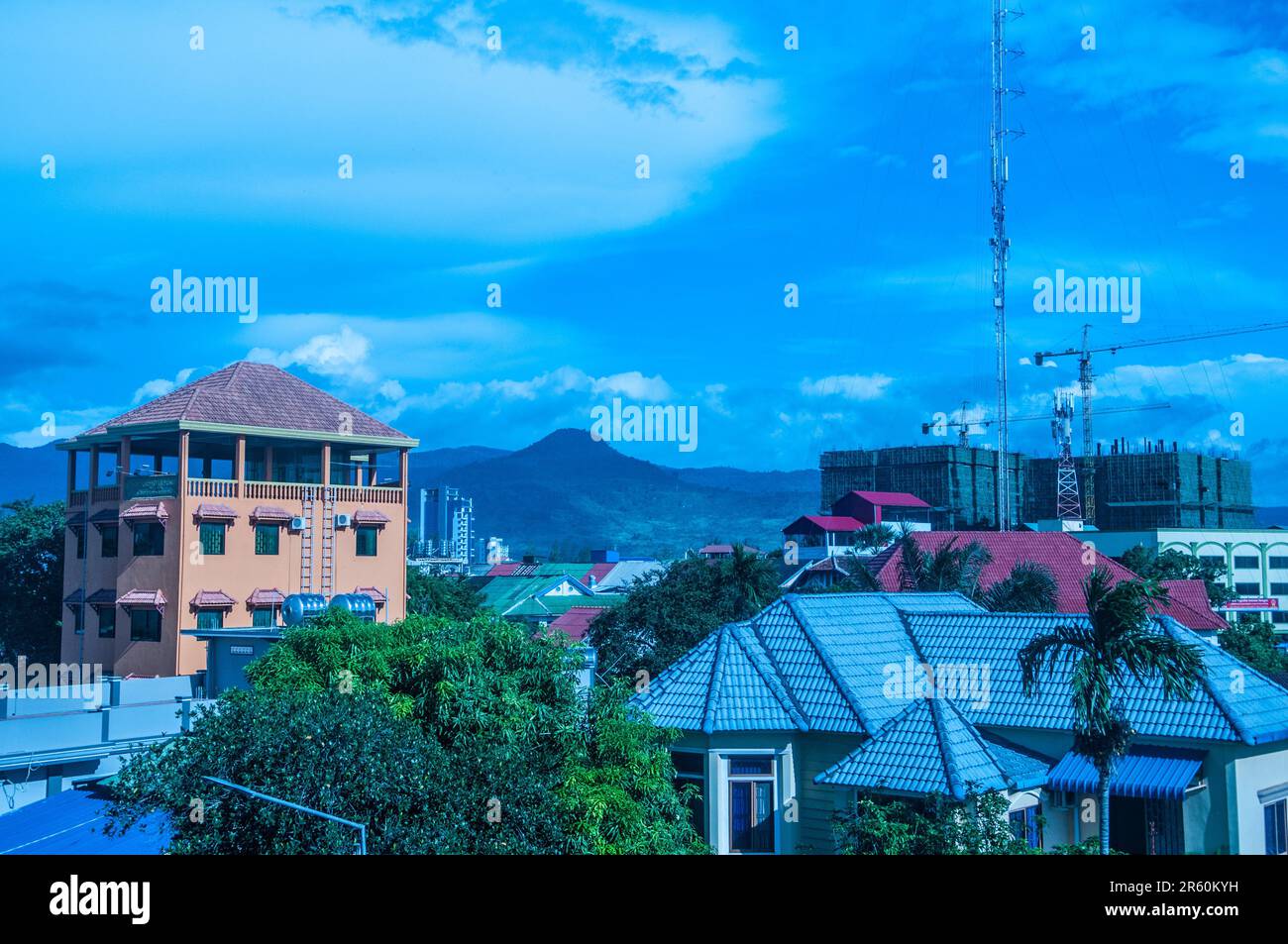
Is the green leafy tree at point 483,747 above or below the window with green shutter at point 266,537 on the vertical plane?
below

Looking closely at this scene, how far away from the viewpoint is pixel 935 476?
430 feet

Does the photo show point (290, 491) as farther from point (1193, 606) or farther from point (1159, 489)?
point (1159, 489)

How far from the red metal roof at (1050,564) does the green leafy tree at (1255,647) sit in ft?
5.00

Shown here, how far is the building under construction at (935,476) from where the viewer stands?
130 metres

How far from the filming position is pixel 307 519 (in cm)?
3756

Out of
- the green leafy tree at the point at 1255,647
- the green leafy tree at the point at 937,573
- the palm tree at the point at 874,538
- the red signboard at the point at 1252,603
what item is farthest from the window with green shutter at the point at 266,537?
the red signboard at the point at 1252,603

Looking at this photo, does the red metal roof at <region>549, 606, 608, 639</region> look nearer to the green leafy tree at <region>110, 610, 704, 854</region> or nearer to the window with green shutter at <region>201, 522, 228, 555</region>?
the window with green shutter at <region>201, 522, 228, 555</region>

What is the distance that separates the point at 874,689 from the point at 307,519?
2304 centimetres

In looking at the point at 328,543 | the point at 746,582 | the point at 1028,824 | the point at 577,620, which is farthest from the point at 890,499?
the point at 1028,824

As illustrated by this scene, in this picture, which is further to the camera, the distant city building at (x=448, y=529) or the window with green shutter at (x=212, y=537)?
the distant city building at (x=448, y=529)

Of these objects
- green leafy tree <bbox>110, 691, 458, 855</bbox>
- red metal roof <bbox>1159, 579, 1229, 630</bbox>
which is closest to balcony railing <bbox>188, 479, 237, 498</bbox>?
green leafy tree <bbox>110, 691, 458, 855</bbox>

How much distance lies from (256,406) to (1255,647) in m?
39.5

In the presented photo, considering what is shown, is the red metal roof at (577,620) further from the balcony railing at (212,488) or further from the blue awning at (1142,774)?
the blue awning at (1142,774)
